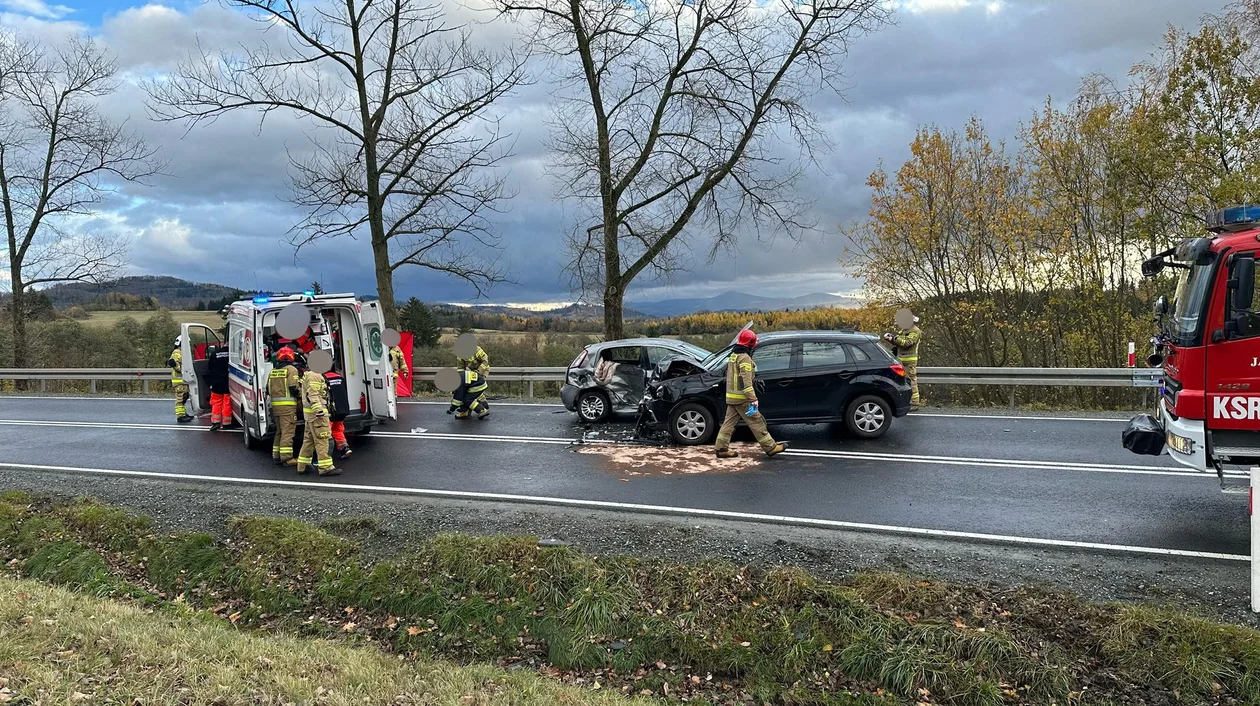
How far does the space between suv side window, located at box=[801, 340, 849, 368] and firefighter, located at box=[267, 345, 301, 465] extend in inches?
284

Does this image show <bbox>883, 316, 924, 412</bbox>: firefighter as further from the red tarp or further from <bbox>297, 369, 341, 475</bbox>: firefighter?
the red tarp

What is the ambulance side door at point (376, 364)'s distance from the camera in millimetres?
11250

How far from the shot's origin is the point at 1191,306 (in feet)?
21.2

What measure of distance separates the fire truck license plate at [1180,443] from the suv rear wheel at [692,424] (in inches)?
213

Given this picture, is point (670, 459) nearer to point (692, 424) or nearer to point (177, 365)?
point (692, 424)

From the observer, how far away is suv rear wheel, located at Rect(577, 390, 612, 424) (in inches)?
503

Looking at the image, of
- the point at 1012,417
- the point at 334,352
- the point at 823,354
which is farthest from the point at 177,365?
the point at 1012,417

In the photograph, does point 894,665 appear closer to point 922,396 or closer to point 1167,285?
point 922,396

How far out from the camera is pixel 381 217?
19.5 meters

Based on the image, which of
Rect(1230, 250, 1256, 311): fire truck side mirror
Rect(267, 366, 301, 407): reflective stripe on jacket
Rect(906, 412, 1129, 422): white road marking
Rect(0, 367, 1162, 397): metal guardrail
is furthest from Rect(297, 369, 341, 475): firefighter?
Rect(1230, 250, 1256, 311): fire truck side mirror

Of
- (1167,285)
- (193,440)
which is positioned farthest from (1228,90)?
(193,440)

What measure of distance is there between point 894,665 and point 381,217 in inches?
713

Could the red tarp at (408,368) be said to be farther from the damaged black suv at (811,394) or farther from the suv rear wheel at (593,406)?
the damaged black suv at (811,394)

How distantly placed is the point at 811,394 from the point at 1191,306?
476cm
